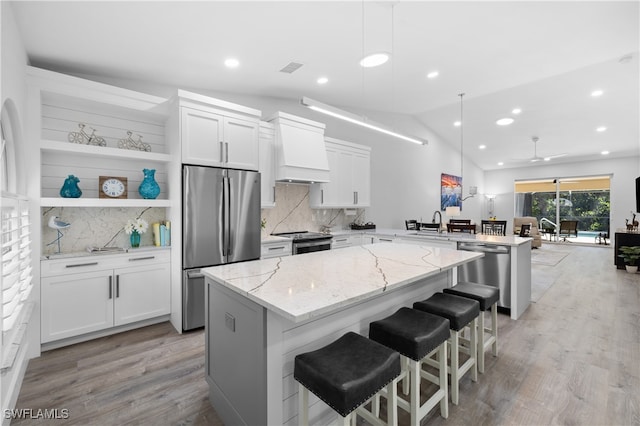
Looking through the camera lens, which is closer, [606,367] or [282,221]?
[606,367]

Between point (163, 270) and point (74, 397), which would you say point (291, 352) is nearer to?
point (74, 397)

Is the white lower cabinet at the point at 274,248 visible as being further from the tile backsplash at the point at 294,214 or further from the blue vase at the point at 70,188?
the blue vase at the point at 70,188

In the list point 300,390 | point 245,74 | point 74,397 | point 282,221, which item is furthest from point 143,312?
point 245,74

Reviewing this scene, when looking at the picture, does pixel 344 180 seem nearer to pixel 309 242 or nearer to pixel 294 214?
pixel 294 214

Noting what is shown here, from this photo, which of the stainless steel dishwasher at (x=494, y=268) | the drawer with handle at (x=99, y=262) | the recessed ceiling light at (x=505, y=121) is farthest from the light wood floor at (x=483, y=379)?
the recessed ceiling light at (x=505, y=121)

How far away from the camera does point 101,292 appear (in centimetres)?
298

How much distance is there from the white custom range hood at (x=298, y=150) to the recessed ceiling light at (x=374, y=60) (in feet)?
4.00

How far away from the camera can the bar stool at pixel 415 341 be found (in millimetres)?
1666

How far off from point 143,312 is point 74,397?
3.78 ft

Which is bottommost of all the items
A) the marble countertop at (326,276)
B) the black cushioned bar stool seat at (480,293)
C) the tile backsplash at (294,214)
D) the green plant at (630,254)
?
the green plant at (630,254)

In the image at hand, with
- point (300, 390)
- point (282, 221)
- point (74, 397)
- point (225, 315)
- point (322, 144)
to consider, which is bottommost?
point (74, 397)

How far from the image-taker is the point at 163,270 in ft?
11.0

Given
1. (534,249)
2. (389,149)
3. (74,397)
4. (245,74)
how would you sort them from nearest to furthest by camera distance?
(74,397) → (245,74) → (389,149) → (534,249)

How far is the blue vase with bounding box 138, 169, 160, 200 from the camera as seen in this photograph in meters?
3.35
